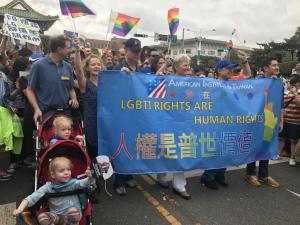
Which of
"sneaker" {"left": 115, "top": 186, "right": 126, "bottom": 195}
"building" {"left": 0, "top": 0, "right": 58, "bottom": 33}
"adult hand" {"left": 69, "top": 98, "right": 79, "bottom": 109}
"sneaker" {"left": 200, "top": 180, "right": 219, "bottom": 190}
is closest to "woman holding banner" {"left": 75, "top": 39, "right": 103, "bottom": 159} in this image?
"adult hand" {"left": 69, "top": 98, "right": 79, "bottom": 109}

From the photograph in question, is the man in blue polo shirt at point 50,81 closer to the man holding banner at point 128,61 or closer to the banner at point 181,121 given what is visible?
the banner at point 181,121

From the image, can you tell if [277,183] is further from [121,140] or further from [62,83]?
[62,83]

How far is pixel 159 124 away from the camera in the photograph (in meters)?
4.64

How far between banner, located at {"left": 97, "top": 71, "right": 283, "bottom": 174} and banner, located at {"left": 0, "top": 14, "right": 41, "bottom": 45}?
3.58 metres

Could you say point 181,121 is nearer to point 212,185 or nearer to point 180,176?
point 180,176

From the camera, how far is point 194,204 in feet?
14.9

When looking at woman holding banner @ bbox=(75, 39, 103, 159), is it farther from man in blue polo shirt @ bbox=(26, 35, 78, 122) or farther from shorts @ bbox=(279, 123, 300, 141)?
shorts @ bbox=(279, 123, 300, 141)

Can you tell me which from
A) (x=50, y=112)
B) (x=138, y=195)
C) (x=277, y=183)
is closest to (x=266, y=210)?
(x=277, y=183)

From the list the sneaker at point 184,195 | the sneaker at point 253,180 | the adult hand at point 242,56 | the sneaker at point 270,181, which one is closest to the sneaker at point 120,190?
the sneaker at point 184,195

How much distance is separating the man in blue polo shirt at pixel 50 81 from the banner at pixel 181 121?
1.90ft

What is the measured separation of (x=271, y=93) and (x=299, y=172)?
1.81 meters

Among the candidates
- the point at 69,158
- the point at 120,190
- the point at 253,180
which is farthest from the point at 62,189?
the point at 253,180

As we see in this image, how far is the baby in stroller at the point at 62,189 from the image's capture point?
319 centimetres

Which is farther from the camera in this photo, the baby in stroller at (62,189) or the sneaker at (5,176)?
the sneaker at (5,176)
